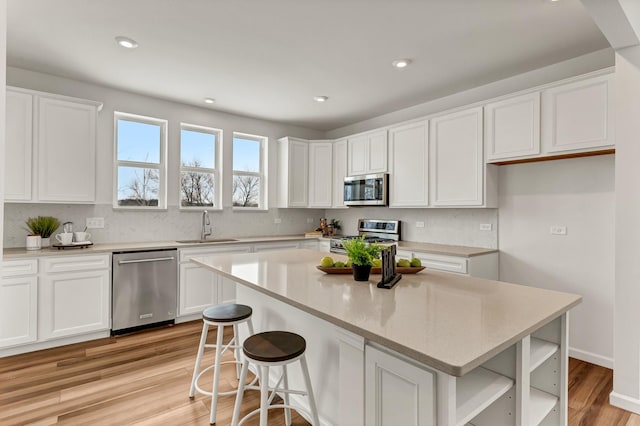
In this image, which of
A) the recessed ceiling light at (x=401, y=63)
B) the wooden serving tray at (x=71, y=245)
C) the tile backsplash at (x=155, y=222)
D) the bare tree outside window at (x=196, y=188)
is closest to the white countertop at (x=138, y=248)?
the wooden serving tray at (x=71, y=245)

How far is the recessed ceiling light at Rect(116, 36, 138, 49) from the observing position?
107 inches

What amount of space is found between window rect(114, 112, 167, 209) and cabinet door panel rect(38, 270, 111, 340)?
1009 millimetres

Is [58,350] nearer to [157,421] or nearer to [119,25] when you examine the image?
[157,421]

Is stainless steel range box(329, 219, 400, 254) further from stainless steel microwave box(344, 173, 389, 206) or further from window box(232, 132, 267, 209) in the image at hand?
window box(232, 132, 267, 209)

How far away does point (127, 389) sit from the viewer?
247 centimetres

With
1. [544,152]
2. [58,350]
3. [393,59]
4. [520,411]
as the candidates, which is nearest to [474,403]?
[520,411]

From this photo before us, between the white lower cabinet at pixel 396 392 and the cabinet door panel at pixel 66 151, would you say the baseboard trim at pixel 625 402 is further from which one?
the cabinet door panel at pixel 66 151

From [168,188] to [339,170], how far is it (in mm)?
2387

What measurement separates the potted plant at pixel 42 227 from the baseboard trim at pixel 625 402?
4.96m

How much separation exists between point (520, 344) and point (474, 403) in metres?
0.30

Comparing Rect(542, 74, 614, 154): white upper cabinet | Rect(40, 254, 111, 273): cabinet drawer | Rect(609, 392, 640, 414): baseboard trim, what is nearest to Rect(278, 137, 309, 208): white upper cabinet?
Rect(40, 254, 111, 273): cabinet drawer

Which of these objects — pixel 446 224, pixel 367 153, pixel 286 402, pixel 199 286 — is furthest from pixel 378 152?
pixel 286 402

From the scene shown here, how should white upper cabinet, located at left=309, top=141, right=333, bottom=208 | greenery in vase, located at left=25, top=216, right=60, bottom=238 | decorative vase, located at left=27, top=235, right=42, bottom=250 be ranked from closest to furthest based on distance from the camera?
decorative vase, located at left=27, top=235, right=42, bottom=250 < greenery in vase, located at left=25, top=216, right=60, bottom=238 < white upper cabinet, located at left=309, top=141, right=333, bottom=208

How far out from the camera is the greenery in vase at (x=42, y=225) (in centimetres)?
335
